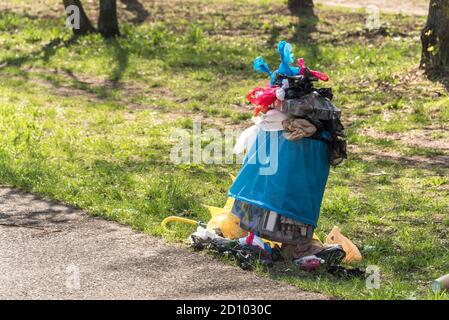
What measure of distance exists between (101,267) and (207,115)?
6.31 meters

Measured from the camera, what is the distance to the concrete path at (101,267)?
616 centimetres

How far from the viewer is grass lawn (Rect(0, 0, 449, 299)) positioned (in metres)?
8.03

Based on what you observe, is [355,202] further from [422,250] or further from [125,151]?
[125,151]

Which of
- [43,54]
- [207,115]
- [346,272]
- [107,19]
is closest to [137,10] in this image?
[107,19]

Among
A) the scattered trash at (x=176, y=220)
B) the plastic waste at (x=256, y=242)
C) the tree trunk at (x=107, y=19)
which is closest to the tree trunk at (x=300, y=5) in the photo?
the tree trunk at (x=107, y=19)

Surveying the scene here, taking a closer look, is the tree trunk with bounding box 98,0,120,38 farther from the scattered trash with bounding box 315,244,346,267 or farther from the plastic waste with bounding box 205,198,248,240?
the scattered trash with bounding box 315,244,346,267

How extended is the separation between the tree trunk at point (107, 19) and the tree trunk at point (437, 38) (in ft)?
20.5

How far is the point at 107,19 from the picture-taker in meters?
17.5

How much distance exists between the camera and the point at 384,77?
551 inches

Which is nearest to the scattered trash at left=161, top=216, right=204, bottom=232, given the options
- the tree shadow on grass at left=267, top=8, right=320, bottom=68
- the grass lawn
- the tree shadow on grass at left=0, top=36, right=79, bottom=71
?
the grass lawn

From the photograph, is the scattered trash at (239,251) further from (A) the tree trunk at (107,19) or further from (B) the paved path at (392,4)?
(B) the paved path at (392,4)

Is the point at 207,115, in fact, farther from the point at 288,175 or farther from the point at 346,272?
the point at 346,272

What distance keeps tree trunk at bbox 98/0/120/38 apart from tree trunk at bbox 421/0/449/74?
6.23 meters

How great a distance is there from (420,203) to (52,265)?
3448mm
